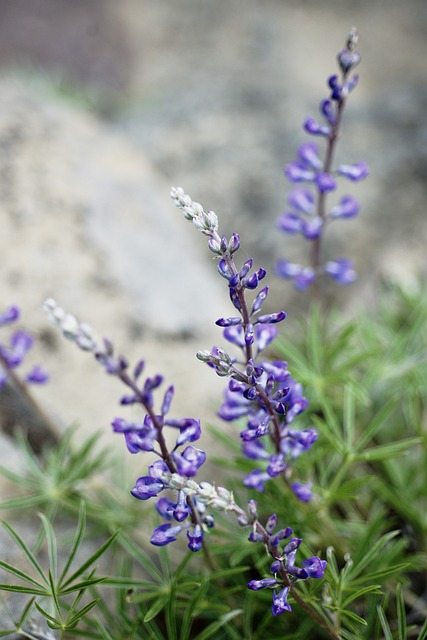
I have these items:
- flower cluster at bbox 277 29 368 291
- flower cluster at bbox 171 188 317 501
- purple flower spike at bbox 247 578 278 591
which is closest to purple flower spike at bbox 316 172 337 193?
flower cluster at bbox 277 29 368 291

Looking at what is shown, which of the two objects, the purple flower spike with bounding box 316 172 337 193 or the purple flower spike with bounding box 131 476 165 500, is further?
the purple flower spike with bounding box 316 172 337 193

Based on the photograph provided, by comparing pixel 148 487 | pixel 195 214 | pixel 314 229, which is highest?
pixel 314 229

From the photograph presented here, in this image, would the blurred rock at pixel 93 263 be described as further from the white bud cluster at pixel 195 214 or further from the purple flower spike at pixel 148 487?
the white bud cluster at pixel 195 214

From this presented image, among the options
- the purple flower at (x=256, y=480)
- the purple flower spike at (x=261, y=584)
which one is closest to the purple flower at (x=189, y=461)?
the purple flower spike at (x=261, y=584)

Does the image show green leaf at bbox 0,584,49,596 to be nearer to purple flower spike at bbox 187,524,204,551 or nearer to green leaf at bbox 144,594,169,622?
green leaf at bbox 144,594,169,622

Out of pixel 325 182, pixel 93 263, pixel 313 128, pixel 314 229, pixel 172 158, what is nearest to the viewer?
pixel 313 128

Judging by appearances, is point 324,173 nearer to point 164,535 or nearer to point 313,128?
point 313,128

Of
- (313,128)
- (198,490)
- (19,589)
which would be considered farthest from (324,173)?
(19,589)
